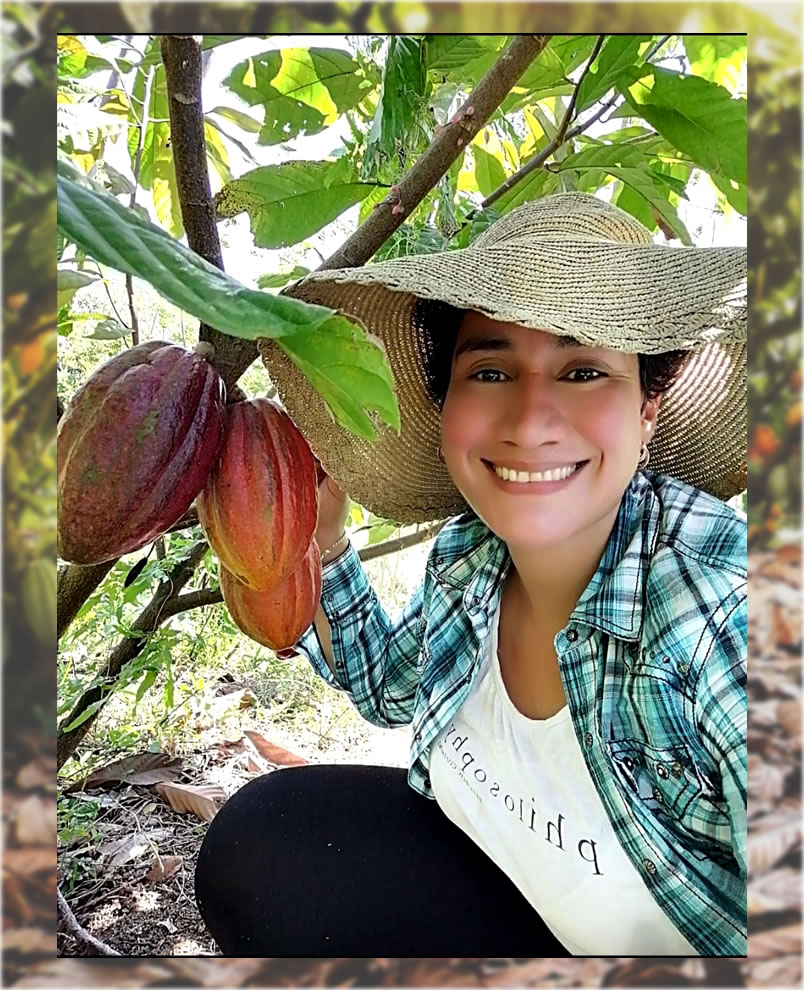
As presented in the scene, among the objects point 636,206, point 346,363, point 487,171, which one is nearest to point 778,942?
point 346,363

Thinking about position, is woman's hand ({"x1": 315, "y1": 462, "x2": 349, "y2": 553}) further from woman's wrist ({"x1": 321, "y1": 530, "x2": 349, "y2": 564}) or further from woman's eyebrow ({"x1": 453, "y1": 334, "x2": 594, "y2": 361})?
woman's eyebrow ({"x1": 453, "y1": 334, "x2": 594, "y2": 361})

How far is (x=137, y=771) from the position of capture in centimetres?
122

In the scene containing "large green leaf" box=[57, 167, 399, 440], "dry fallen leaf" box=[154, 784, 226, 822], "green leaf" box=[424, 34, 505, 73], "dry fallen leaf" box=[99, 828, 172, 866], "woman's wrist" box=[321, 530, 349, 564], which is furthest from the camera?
"dry fallen leaf" box=[154, 784, 226, 822]

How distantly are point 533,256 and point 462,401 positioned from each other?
173mm

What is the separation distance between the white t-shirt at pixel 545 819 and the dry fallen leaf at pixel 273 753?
0.99 ft

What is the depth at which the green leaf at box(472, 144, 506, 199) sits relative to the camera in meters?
1.09

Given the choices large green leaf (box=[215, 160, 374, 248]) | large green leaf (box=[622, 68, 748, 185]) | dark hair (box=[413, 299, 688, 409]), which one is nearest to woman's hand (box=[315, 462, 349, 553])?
dark hair (box=[413, 299, 688, 409])

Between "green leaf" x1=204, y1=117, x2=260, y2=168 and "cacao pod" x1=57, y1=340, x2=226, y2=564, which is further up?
"green leaf" x1=204, y1=117, x2=260, y2=168

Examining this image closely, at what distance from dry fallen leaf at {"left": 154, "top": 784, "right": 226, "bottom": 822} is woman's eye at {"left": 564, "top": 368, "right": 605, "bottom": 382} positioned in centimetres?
88

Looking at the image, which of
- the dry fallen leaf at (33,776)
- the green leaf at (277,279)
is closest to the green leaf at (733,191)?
the green leaf at (277,279)

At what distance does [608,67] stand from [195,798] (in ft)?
3.68

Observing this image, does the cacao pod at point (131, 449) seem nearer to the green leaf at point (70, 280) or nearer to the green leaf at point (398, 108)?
the green leaf at point (70, 280)

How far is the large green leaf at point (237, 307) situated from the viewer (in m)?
0.44

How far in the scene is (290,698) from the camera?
1.27 meters
